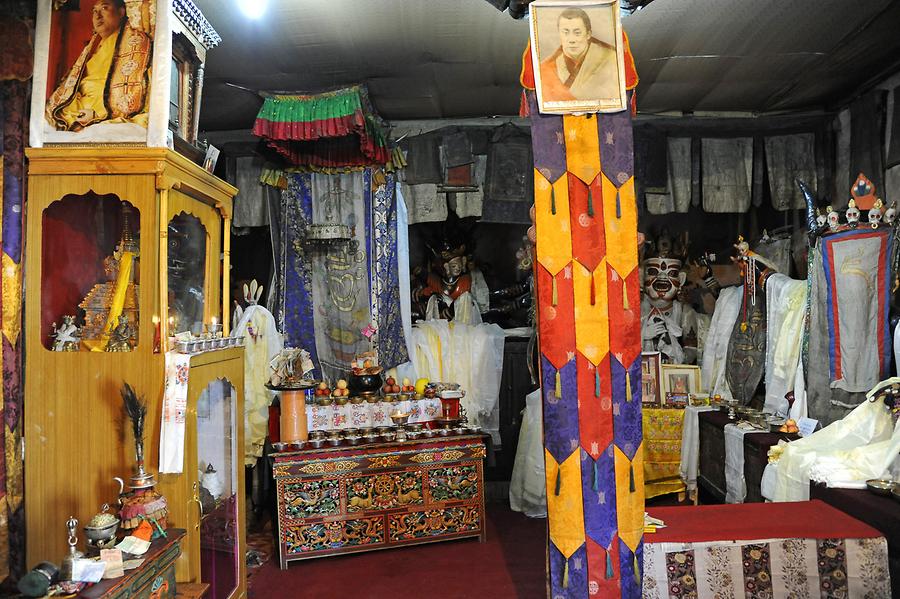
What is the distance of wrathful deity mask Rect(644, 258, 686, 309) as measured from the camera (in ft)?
22.0

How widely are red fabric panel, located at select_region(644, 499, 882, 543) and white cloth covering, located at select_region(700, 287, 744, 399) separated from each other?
8.48ft

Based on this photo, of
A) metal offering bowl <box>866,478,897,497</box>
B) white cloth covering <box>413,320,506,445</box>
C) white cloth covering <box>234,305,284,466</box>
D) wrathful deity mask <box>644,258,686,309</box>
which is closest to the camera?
metal offering bowl <box>866,478,897,497</box>

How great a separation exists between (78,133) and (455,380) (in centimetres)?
406

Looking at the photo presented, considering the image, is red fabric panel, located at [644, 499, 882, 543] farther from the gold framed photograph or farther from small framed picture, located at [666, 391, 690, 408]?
the gold framed photograph

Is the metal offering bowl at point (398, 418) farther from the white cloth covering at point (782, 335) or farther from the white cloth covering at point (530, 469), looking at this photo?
the white cloth covering at point (782, 335)

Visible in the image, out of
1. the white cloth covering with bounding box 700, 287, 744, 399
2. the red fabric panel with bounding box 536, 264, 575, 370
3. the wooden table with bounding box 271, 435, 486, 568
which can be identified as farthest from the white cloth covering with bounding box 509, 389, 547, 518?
the red fabric panel with bounding box 536, 264, 575, 370

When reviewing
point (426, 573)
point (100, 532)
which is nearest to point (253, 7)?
point (100, 532)

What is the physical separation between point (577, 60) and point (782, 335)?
11.4ft

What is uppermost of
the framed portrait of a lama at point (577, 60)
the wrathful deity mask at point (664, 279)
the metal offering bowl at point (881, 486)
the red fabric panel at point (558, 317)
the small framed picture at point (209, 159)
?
the framed portrait of a lama at point (577, 60)

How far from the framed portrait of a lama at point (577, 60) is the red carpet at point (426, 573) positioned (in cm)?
303

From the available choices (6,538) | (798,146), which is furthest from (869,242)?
(6,538)

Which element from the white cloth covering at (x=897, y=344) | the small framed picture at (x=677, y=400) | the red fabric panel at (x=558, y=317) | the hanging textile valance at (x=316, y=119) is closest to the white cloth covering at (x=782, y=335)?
the small framed picture at (x=677, y=400)

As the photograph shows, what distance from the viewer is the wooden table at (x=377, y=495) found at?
4688mm

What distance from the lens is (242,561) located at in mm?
3859
